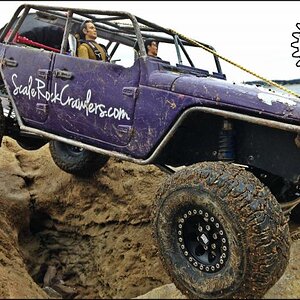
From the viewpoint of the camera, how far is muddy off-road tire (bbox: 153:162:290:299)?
2.35 meters

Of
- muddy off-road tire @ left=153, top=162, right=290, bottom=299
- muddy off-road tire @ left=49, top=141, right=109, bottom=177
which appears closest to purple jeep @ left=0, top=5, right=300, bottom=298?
muddy off-road tire @ left=153, top=162, right=290, bottom=299

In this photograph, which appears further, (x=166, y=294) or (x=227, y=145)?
(x=227, y=145)

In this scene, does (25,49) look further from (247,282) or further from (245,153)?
(247,282)

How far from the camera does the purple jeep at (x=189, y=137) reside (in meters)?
2.42

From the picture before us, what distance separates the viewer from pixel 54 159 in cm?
527

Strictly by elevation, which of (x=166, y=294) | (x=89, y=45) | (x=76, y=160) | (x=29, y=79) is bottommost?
(x=76, y=160)

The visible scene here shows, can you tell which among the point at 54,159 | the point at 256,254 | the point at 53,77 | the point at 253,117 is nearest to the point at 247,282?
the point at 256,254

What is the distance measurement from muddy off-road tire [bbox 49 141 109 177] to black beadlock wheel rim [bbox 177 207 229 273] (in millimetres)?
2400

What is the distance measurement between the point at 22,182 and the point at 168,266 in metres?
2.93

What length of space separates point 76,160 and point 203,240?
2692 millimetres

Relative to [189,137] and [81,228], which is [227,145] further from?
[81,228]

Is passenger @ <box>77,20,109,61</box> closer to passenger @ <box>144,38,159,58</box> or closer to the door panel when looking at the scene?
the door panel

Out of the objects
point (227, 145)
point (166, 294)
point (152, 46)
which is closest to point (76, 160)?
point (152, 46)

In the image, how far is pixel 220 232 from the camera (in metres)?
2.52
